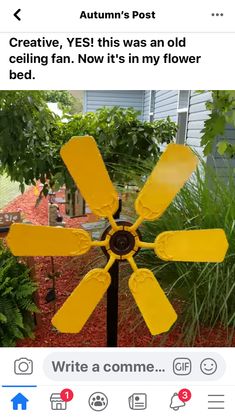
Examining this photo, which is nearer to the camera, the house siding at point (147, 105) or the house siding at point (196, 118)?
the house siding at point (196, 118)

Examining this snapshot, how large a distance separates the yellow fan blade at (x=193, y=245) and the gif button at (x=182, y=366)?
226mm

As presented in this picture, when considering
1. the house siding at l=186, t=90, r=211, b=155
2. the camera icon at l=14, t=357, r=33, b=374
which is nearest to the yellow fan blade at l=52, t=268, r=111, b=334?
the camera icon at l=14, t=357, r=33, b=374

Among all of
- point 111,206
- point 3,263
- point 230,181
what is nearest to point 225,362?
point 111,206

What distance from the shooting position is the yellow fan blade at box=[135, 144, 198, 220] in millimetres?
725

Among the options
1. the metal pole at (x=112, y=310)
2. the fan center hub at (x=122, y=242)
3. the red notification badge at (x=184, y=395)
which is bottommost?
the red notification badge at (x=184, y=395)

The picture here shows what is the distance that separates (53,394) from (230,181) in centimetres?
100

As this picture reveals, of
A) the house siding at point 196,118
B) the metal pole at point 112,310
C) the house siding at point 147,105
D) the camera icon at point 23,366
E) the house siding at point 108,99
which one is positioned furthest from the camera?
the house siding at point 108,99

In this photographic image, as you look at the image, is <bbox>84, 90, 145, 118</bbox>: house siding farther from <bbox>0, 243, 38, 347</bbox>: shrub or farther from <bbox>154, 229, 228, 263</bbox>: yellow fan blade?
<bbox>154, 229, 228, 263</bbox>: yellow fan blade

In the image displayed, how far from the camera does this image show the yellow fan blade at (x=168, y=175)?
2.38ft

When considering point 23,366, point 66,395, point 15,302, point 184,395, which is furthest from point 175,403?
point 15,302

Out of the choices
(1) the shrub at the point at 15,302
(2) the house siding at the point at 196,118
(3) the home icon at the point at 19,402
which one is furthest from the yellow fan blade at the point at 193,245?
(2) the house siding at the point at 196,118

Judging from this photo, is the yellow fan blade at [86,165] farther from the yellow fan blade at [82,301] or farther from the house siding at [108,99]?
the house siding at [108,99]

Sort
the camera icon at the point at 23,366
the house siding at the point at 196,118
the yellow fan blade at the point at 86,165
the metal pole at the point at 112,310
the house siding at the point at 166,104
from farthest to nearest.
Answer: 1. the house siding at the point at 166,104
2. the house siding at the point at 196,118
3. the metal pole at the point at 112,310
4. the camera icon at the point at 23,366
5. the yellow fan blade at the point at 86,165

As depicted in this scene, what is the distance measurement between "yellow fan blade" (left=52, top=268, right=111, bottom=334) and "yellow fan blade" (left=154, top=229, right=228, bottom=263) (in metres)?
0.14
